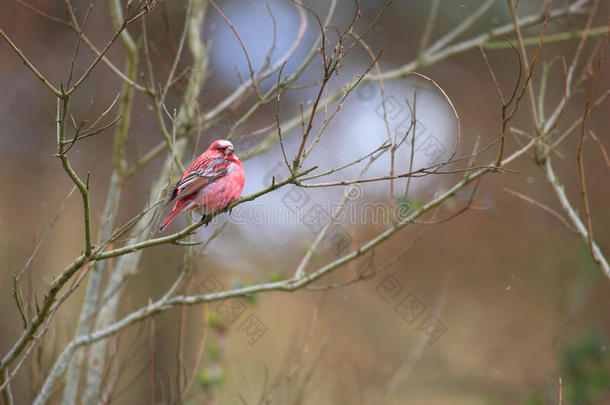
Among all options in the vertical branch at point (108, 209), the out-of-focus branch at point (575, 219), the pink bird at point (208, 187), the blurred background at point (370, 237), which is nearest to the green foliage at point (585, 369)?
the blurred background at point (370, 237)

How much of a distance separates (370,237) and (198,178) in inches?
129

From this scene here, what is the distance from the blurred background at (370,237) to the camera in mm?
5039

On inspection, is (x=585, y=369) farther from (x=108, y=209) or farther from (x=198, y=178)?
(x=108, y=209)

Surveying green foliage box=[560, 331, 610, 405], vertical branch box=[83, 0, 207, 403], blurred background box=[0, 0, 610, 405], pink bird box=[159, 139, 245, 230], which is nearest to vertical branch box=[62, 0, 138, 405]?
vertical branch box=[83, 0, 207, 403]

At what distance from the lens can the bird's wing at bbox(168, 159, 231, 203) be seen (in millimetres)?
2381

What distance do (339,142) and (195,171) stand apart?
3.11 metres

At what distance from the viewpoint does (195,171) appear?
253 cm

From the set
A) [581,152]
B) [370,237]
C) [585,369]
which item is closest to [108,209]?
[581,152]

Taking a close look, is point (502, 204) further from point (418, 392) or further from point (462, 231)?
point (418, 392)

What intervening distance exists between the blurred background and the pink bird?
2.13 meters

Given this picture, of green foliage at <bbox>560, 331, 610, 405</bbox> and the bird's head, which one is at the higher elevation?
the bird's head

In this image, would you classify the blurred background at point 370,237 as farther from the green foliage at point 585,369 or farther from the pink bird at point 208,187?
the pink bird at point 208,187

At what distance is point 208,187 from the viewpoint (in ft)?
8.03

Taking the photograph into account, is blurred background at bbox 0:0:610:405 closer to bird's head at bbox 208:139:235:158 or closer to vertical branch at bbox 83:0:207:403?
vertical branch at bbox 83:0:207:403
